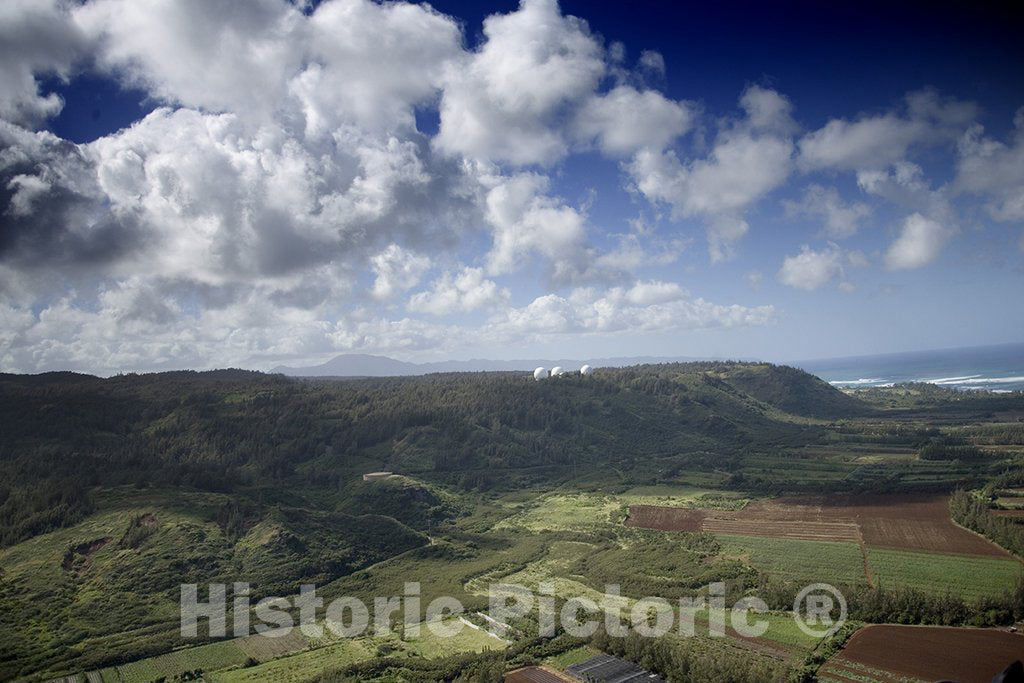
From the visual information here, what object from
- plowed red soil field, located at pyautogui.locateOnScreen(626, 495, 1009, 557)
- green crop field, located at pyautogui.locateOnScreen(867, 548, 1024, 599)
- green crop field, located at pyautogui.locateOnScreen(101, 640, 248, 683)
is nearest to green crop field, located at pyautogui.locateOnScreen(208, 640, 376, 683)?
green crop field, located at pyautogui.locateOnScreen(101, 640, 248, 683)

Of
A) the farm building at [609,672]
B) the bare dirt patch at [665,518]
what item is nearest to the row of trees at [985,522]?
Answer: the bare dirt patch at [665,518]

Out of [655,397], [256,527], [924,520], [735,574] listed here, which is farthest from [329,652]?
[655,397]

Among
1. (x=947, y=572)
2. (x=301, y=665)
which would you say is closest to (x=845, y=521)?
(x=947, y=572)

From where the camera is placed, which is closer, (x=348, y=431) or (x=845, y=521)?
(x=845, y=521)

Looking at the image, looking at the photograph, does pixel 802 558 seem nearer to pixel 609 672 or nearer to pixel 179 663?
pixel 609 672

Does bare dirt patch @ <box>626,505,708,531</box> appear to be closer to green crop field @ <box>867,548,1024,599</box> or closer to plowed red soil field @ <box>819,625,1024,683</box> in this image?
green crop field @ <box>867,548,1024,599</box>
